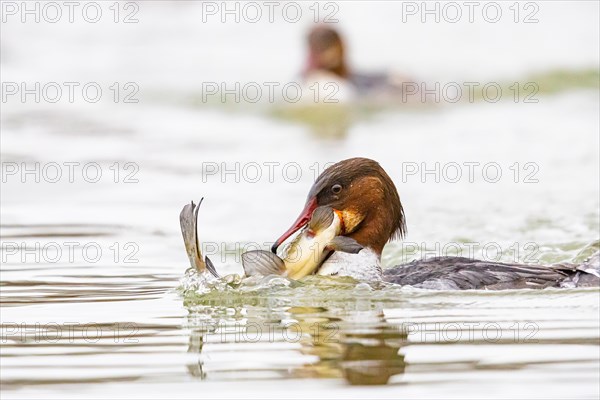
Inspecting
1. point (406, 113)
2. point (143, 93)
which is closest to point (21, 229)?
point (406, 113)

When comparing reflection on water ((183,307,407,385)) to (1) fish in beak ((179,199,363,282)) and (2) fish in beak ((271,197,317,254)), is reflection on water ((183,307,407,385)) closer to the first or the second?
(1) fish in beak ((179,199,363,282))

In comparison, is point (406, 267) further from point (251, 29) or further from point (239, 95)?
point (251, 29)

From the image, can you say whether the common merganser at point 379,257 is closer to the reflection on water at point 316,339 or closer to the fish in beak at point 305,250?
the fish in beak at point 305,250

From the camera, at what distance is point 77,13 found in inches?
1272

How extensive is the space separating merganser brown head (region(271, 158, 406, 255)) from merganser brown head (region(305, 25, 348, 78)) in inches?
574

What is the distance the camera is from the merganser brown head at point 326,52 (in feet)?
79.4

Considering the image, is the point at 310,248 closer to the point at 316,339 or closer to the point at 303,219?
the point at 303,219

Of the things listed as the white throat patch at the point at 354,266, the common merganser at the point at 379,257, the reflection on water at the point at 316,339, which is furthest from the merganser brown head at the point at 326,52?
the reflection on water at the point at 316,339

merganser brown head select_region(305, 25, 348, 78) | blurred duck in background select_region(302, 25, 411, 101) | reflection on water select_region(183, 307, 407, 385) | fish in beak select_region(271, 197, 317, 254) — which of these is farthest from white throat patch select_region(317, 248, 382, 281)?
merganser brown head select_region(305, 25, 348, 78)

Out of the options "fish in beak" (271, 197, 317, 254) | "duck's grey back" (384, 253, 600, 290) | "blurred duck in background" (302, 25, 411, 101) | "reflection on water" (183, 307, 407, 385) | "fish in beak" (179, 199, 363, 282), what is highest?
"blurred duck in background" (302, 25, 411, 101)

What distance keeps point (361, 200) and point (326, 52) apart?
14.7 m

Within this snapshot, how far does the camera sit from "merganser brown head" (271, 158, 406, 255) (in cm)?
967

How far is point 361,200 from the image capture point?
31.8 feet

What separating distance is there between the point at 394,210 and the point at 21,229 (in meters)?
4.02
